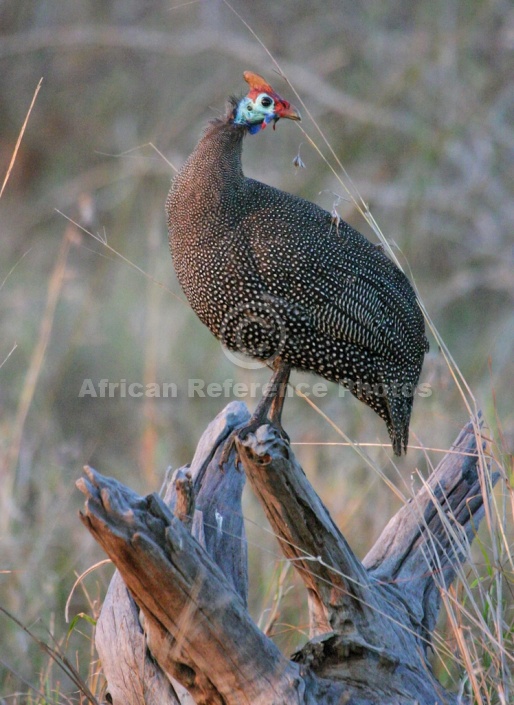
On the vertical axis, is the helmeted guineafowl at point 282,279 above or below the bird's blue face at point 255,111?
below

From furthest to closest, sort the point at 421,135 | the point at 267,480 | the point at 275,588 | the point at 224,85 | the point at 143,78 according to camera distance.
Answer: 1. the point at 143,78
2. the point at 224,85
3. the point at 421,135
4. the point at 275,588
5. the point at 267,480

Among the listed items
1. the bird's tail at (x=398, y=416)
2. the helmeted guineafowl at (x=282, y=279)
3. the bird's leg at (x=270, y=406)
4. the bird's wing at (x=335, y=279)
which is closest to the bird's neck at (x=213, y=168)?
the helmeted guineafowl at (x=282, y=279)

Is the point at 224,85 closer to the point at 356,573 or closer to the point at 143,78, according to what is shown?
the point at 143,78

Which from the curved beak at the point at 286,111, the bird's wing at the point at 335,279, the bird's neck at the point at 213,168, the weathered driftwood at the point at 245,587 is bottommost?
the weathered driftwood at the point at 245,587

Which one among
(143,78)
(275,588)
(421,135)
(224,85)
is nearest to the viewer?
(275,588)

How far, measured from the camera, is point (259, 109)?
3432mm

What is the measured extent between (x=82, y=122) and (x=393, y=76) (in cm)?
338

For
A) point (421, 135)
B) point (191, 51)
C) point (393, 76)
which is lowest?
point (421, 135)

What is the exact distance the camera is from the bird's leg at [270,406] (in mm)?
3258

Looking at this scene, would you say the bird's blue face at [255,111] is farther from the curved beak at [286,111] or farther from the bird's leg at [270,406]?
the bird's leg at [270,406]

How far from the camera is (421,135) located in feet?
21.4

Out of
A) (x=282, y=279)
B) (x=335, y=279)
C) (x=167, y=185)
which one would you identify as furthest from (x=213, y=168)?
(x=167, y=185)

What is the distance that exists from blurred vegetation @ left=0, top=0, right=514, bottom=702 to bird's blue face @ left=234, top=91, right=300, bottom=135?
1656mm

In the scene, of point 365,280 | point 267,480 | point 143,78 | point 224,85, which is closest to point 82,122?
point 143,78
